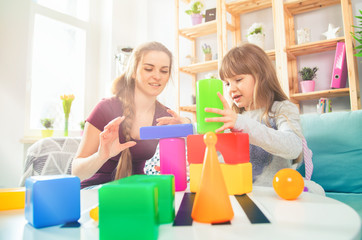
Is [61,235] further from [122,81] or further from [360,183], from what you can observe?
[360,183]

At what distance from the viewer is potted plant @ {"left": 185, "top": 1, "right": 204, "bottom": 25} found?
117 inches

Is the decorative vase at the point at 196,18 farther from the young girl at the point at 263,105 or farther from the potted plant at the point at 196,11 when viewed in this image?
the young girl at the point at 263,105

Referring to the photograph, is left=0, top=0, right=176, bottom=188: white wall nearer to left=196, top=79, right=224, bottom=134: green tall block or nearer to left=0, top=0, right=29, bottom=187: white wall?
left=0, top=0, right=29, bottom=187: white wall

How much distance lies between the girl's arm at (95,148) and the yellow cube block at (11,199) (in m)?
0.29

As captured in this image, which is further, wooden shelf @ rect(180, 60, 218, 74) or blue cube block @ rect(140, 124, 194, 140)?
wooden shelf @ rect(180, 60, 218, 74)

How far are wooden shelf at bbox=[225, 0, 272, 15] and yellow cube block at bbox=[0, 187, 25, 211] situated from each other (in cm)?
260

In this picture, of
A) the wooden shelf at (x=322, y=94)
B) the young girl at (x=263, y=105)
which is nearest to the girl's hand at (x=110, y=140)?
the young girl at (x=263, y=105)

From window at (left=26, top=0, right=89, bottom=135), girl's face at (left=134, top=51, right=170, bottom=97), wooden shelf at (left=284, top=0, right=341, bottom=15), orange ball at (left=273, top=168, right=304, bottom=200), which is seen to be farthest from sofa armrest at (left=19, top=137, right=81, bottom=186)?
wooden shelf at (left=284, top=0, right=341, bottom=15)

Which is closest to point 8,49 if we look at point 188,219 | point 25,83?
point 25,83

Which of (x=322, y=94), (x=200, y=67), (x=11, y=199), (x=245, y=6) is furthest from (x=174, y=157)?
(x=245, y=6)

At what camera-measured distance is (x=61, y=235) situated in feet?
1.46

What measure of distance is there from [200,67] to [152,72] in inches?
67.6

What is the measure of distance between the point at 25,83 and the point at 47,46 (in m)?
0.64

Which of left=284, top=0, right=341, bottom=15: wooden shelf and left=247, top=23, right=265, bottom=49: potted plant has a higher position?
left=284, top=0, right=341, bottom=15: wooden shelf
